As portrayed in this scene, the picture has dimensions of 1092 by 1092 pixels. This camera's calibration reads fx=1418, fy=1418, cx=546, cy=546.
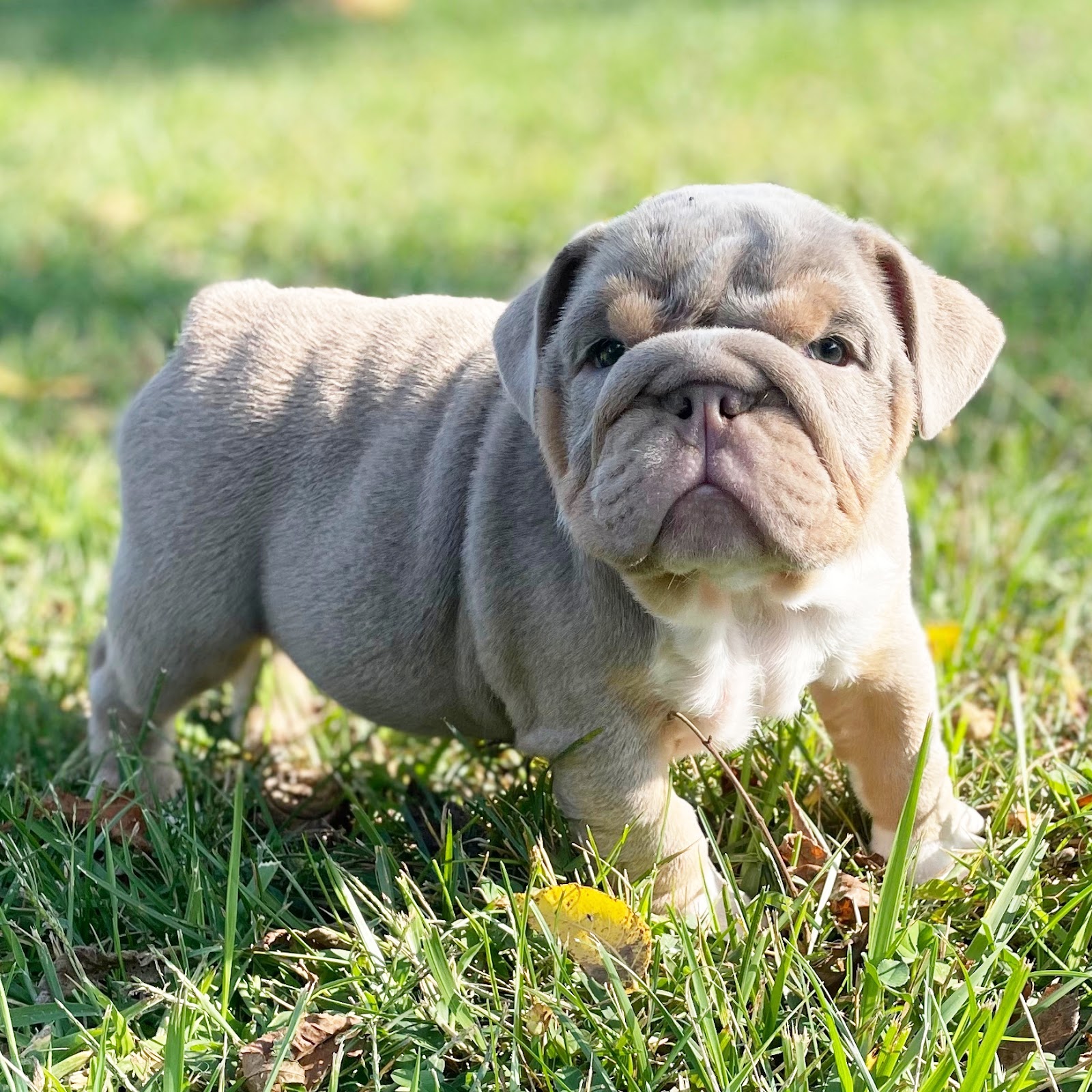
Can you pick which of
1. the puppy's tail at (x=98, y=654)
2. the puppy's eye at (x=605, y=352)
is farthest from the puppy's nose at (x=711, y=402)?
the puppy's tail at (x=98, y=654)

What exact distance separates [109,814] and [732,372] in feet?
6.33

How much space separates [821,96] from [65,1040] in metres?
9.37

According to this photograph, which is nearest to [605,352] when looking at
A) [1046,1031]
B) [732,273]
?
[732,273]

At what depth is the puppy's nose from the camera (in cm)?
248

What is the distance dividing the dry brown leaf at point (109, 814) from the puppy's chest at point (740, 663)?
1.29 meters

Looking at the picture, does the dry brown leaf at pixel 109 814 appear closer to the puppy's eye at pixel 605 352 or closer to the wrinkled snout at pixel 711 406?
the puppy's eye at pixel 605 352

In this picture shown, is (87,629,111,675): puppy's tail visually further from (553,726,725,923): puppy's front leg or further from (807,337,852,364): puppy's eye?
(807,337,852,364): puppy's eye

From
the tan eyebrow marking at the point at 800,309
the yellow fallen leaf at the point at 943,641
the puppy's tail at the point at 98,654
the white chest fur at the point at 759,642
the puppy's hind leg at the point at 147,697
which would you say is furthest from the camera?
the puppy's tail at the point at 98,654

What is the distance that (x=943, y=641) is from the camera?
156 inches

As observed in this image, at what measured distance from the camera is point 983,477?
502cm

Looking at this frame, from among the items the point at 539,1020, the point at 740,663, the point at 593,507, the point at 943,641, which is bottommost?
the point at 539,1020

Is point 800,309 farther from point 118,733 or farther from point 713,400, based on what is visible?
point 118,733

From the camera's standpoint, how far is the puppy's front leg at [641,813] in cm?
292

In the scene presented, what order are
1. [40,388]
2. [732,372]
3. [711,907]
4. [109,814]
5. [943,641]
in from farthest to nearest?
[40,388], [943,641], [109,814], [711,907], [732,372]
